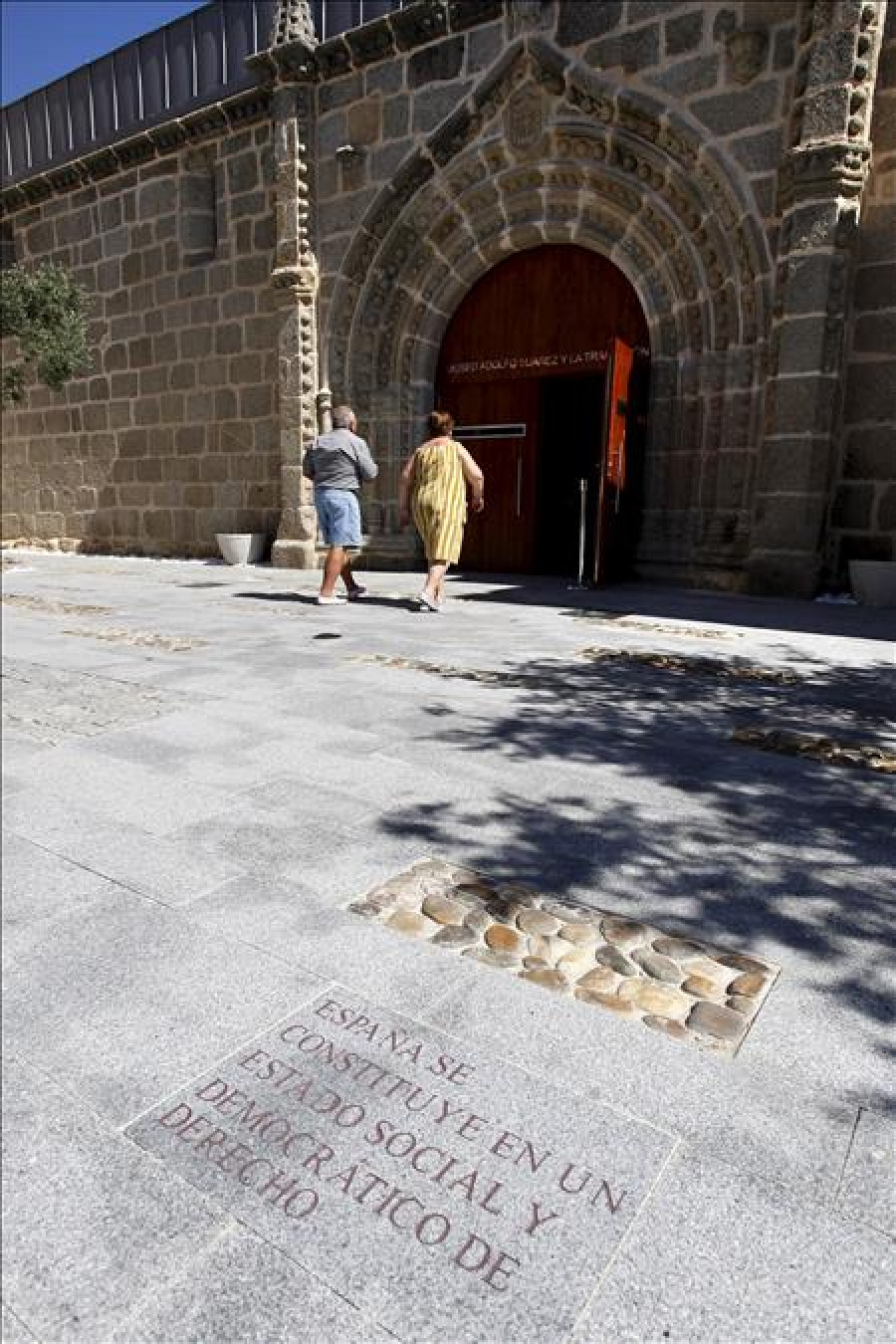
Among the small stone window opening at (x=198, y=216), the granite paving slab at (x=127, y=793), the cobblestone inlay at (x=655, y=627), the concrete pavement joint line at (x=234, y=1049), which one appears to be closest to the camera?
the concrete pavement joint line at (x=234, y=1049)

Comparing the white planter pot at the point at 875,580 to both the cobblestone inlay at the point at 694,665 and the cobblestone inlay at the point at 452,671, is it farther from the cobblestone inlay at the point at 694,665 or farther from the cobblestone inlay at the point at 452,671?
the cobblestone inlay at the point at 452,671

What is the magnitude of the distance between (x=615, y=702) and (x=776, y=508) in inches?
Answer: 167

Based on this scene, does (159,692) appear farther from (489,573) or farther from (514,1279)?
(489,573)

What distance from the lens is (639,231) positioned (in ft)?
25.4

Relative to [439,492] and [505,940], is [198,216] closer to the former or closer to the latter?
[439,492]

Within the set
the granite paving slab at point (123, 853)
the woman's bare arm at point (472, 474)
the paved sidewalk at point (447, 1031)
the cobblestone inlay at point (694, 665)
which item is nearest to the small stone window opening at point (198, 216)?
the woman's bare arm at point (472, 474)

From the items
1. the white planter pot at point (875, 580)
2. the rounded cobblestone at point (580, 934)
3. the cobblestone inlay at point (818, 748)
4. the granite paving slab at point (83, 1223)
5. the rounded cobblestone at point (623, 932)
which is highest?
the white planter pot at point (875, 580)

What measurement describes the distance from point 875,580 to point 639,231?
4055 millimetres

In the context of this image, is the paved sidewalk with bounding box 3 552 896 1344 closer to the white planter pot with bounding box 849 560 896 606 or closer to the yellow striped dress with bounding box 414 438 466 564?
the yellow striped dress with bounding box 414 438 466 564

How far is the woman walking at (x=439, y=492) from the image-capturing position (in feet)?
20.5

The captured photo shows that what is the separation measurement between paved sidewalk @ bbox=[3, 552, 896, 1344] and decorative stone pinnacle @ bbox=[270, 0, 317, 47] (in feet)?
31.0

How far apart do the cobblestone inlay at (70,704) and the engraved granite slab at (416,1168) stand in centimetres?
210

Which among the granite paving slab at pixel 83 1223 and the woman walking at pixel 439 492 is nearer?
the granite paving slab at pixel 83 1223

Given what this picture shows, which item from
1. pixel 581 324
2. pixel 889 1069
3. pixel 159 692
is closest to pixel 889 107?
pixel 581 324
